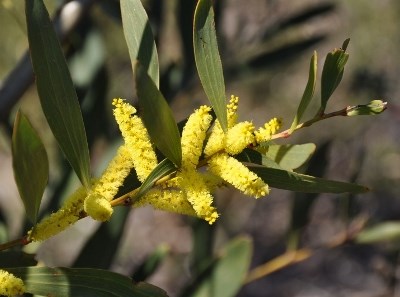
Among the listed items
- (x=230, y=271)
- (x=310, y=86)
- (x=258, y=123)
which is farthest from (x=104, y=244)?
(x=258, y=123)

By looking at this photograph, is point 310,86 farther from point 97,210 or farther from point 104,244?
point 104,244

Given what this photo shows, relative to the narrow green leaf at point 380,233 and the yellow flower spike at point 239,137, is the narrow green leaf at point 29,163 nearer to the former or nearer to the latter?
the yellow flower spike at point 239,137

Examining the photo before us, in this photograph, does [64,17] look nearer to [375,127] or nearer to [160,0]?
[160,0]

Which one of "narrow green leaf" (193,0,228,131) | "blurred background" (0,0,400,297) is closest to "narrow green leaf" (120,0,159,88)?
"narrow green leaf" (193,0,228,131)

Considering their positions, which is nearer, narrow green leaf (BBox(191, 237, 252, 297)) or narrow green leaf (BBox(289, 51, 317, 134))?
narrow green leaf (BBox(289, 51, 317, 134))

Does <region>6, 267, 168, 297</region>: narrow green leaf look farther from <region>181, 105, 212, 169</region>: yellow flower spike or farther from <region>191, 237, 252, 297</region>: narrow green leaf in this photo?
<region>191, 237, 252, 297</region>: narrow green leaf
